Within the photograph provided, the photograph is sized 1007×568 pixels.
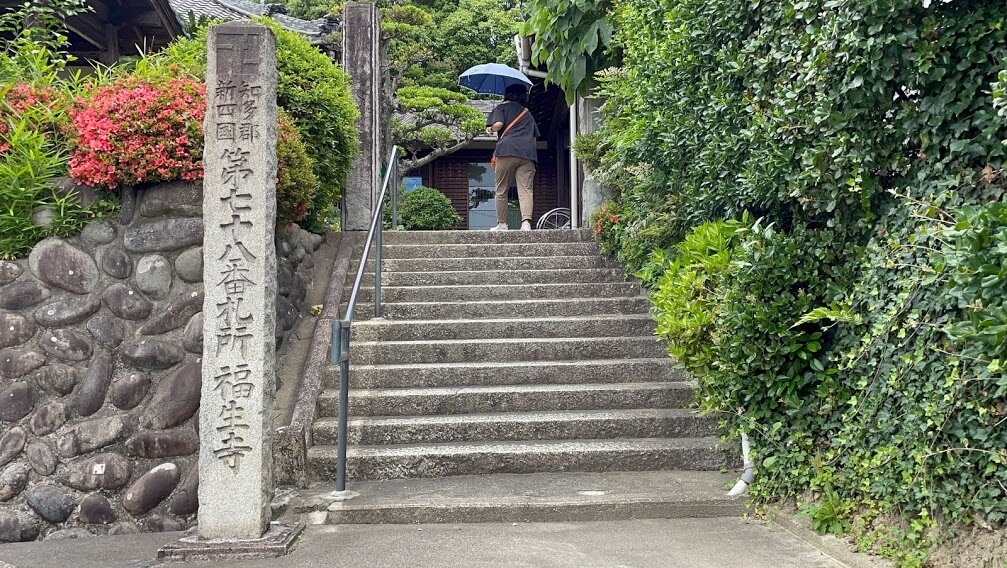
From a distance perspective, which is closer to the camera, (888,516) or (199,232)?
(888,516)

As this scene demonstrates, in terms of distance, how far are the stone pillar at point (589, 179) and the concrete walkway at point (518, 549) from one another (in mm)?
4328

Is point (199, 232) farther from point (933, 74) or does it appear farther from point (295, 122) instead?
point (933, 74)

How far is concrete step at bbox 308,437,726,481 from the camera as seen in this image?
13.8ft

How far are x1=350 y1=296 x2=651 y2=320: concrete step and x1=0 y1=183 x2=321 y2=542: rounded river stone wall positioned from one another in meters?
1.58

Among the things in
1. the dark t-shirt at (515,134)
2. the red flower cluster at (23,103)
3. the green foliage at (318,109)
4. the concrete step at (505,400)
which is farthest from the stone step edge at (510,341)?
the dark t-shirt at (515,134)

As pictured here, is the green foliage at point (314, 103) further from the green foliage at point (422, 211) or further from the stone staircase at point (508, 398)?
the green foliage at point (422, 211)

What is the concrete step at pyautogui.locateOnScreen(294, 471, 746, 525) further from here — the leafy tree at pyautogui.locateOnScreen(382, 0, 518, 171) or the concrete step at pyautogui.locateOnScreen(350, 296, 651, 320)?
the leafy tree at pyautogui.locateOnScreen(382, 0, 518, 171)

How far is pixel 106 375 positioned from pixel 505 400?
259cm

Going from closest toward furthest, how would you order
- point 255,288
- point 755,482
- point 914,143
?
point 914,143 → point 255,288 → point 755,482

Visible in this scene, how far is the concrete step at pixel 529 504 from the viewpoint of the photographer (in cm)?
371

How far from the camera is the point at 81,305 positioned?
448 cm

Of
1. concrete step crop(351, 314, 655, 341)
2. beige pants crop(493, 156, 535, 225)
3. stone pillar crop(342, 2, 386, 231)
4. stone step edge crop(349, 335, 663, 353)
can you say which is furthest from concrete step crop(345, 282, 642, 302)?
beige pants crop(493, 156, 535, 225)

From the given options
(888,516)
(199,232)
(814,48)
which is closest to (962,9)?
(814,48)

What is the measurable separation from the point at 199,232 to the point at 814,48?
12.4 feet
